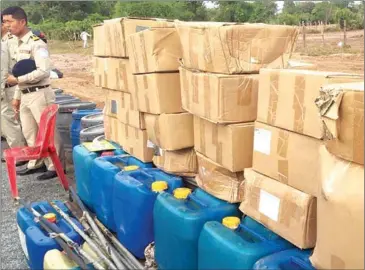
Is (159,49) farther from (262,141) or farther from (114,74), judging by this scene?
(262,141)

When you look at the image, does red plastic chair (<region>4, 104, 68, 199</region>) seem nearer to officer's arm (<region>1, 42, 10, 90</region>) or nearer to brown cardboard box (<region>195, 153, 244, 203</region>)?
officer's arm (<region>1, 42, 10, 90</region>)

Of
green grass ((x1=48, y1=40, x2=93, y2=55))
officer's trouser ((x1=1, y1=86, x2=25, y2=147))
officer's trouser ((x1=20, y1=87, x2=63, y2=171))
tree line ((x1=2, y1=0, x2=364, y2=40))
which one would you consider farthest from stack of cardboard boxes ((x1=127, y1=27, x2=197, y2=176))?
green grass ((x1=48, y1=40, x2=93, y2=55))

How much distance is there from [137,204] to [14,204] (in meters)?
1.62

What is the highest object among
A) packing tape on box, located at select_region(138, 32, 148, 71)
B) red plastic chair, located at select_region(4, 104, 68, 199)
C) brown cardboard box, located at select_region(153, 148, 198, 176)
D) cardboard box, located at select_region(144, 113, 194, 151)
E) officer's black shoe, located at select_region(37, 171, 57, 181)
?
packing tape on box, located at select_region(138, 32, 148, 71)

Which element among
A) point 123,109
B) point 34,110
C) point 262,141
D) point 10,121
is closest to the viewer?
point 262,141

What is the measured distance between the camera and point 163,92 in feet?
8.31

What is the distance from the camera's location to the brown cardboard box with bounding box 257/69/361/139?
1628mm

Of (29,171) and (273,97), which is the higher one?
(273,97)

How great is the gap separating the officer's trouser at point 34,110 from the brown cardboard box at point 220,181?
2263 millimetres

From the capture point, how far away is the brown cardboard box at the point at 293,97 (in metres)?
1.63

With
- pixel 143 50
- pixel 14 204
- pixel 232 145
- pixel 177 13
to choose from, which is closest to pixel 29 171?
pixel 14 204

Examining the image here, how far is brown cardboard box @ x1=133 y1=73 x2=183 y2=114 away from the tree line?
21446mm

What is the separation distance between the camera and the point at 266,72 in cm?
188

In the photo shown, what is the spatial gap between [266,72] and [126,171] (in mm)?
1225
